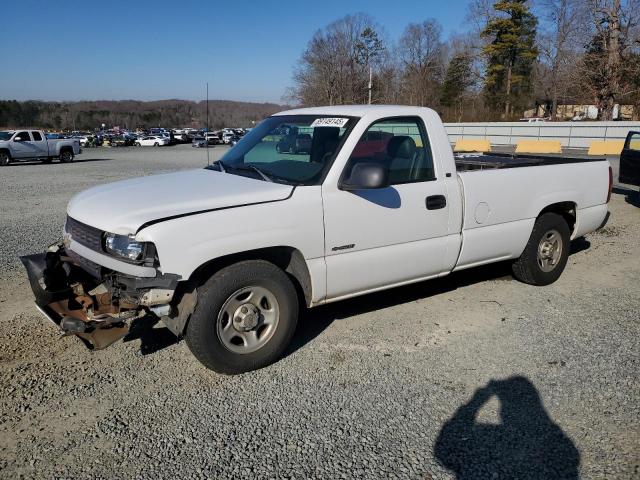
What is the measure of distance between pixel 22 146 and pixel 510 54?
55.6 m

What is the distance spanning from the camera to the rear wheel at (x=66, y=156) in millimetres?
28953

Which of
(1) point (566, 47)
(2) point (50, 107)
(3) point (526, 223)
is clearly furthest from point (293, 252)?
(2) point (50, 107)

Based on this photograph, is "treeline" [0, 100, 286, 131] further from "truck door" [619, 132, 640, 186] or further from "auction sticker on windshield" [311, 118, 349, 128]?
"auction sticker on windshield" [311, 118, 349, 128]

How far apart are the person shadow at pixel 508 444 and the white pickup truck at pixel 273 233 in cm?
136

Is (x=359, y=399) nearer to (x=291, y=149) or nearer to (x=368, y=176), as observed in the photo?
(x=368, y=176)

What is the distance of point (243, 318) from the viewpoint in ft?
12.3

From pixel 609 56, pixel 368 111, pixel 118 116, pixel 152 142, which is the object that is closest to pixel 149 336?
pixel 368 111

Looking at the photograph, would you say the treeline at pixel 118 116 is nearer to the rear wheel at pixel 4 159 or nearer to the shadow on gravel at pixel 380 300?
the rear wheel at pixel 4 159

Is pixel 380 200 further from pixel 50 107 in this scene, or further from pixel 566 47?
pixel 50 107

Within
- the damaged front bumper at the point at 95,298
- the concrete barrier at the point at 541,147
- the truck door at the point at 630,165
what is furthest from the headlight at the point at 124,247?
the concrete barrier at the point at 541,147

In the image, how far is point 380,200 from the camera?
4199 millimetres

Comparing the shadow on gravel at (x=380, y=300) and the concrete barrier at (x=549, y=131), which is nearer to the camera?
the shadow on gravel at (x=380, y=300)

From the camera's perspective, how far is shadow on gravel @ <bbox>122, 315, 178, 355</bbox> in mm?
4270

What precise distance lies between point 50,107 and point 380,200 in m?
180
